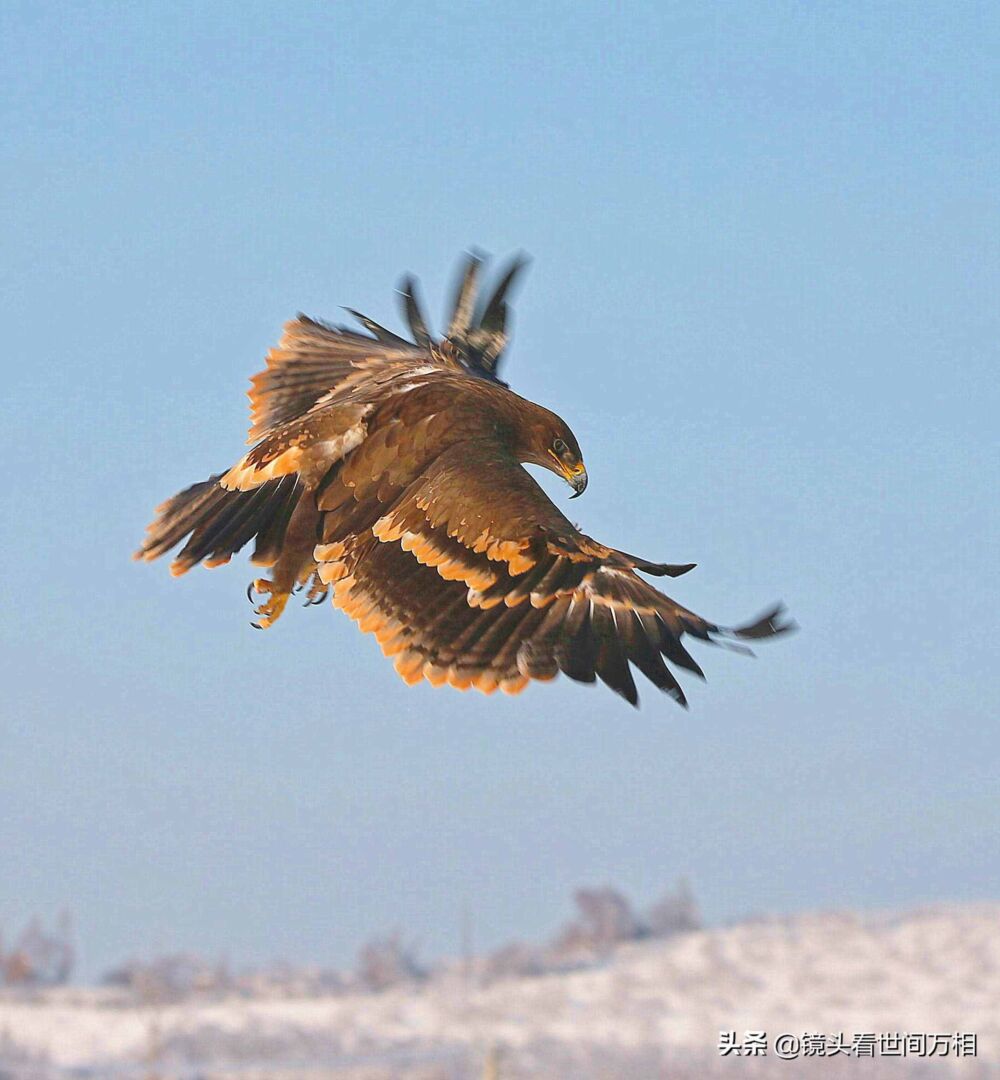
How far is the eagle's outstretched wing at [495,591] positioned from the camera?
35.1 ft

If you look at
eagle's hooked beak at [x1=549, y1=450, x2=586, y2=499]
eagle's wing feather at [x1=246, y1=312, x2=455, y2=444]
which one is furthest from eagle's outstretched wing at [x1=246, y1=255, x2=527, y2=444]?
eagle's hooked beak at [x1=549, y1=450, x2=586, y2=499]

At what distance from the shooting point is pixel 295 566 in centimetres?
1195

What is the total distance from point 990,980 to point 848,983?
3.95 m

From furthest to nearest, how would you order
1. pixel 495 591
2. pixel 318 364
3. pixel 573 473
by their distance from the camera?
1. pixel 318 364
2. pixel 573 473
3. pixel 495 591

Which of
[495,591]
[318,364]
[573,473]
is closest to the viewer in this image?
[495,591]

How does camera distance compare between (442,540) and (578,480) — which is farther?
(578,480)

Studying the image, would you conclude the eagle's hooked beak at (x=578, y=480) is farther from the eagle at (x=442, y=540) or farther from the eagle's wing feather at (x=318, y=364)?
the eagle's wing feather at (x=318, y=364)

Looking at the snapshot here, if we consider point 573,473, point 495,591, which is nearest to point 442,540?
point 495,591

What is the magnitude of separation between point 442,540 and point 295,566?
4.35 ft

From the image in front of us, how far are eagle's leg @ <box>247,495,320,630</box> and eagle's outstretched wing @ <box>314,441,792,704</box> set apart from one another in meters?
0.40

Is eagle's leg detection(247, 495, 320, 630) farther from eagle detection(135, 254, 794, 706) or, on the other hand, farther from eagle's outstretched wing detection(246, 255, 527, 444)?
eagle's outstretched wing detection(246, 255, 527, 444)

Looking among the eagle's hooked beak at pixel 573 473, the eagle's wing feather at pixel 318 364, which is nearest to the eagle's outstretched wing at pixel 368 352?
the eagle's wing feather at pixel 318 364

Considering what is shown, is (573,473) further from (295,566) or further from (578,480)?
(295,566)

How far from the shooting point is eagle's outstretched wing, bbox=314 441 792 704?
422 inches
